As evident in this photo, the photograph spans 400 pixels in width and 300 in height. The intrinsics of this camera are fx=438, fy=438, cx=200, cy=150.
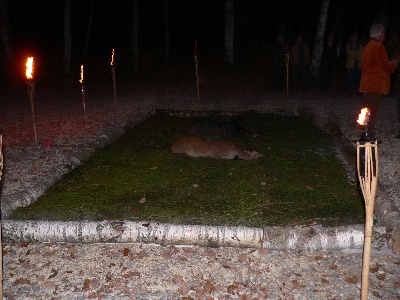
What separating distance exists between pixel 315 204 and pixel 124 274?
2666mm

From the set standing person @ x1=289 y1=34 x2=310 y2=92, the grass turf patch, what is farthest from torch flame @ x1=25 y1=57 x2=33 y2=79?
standing person @ x1=289 y1=34 x2=310 y2=92

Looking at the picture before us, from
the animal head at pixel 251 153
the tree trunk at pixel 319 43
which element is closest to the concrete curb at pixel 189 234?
the animal head at pixel 251 153

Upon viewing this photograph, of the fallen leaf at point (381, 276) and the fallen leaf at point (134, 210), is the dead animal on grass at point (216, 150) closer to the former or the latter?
the fallen leaf at point (134, 210)

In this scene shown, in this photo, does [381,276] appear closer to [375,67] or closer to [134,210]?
[134,210]

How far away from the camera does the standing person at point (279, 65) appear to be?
1511cm

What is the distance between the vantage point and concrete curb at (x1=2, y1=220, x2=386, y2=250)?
454cm

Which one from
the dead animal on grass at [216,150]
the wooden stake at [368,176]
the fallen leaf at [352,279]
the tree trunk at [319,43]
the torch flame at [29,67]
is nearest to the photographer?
the wooden stake at [368,176]

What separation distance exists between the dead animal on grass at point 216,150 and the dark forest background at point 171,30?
1370 cm

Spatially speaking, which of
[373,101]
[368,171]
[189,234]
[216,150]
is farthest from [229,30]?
[368,171]

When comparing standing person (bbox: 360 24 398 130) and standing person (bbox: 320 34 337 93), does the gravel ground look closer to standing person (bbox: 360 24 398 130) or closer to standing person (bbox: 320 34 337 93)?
standing person (bbox: 360 24 398 130)

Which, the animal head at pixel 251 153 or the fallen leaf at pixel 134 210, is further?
the animal head at pixel 251 153

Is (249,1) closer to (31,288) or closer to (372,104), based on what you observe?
(372,104)

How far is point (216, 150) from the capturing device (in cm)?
774

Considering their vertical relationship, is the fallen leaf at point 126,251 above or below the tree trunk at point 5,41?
below
